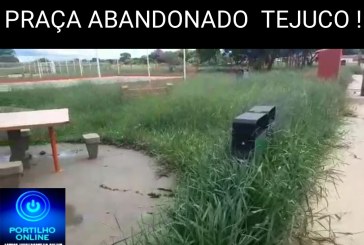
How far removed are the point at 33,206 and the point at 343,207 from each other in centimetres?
251

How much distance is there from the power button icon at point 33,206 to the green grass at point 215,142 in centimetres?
88

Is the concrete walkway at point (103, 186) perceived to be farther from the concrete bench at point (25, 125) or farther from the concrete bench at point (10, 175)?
the concrete bench at point (10, 175)

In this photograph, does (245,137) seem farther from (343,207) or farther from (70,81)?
(70,81)

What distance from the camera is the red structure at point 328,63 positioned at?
9445 mm

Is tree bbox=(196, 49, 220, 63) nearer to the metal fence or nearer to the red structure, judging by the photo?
the metal fence

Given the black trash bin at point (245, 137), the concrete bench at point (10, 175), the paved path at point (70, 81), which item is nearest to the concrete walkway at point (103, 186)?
the concrete bench at point (10, 175)

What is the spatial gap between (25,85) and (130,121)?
1596 millimetres

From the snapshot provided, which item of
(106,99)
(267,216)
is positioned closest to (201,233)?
(267,216)

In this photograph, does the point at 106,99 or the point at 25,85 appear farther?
the point at 106,99

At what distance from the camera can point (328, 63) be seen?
9.79m

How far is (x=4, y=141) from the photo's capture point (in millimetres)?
5230

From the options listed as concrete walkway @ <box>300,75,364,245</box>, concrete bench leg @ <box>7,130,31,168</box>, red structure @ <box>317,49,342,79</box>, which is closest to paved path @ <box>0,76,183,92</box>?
concrete bench leg @ <box>7,130,31,168</box>

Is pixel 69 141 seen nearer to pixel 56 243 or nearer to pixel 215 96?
pixel 215 96

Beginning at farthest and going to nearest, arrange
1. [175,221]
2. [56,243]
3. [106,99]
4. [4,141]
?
1. [106,99]
2. [4,141]
3. [175,221]
4. [56,243]
